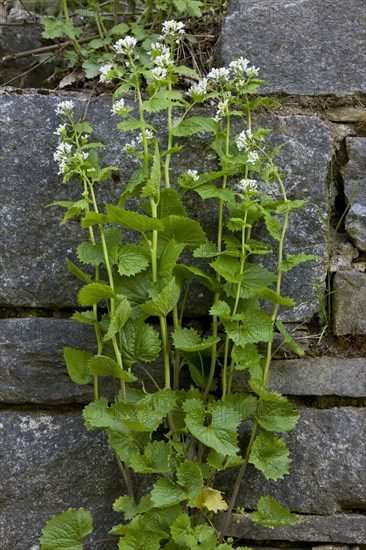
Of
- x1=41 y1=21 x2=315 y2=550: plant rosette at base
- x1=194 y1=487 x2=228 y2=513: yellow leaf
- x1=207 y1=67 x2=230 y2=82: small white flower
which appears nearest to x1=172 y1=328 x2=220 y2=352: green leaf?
x1=41 y1=21 x2=315 y2=550: plant rosette at base

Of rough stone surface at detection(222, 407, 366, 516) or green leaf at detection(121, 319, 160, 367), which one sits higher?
green leaf at detection(121, 319, 160, 367)

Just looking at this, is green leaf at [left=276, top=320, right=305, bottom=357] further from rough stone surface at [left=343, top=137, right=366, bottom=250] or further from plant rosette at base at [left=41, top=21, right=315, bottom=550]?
rough stone surface at [left=343, top=137, right=366, bottom=250]

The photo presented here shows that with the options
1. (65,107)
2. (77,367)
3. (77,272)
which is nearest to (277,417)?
(77,367)

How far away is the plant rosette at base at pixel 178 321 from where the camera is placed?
1708mm

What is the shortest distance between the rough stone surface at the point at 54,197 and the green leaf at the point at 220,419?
317 mm

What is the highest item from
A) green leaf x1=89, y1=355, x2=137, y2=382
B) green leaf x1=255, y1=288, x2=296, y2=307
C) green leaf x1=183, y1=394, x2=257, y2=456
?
green leaf x1=255, y1=288, x2=296, y2=307

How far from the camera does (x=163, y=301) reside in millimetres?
1736

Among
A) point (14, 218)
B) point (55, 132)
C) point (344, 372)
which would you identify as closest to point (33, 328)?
point (14, 218)

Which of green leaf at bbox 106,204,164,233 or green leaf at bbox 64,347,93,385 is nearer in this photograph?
green leaf at bbox 106,204,164,233

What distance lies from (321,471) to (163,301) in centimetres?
67

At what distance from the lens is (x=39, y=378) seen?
1972mm

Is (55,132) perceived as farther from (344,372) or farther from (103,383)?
(344,372)

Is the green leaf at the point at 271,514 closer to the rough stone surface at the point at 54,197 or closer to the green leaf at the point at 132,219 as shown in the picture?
the rough stone surface at the point at 54,197

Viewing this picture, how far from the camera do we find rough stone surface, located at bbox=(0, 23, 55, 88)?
7.93 ft
